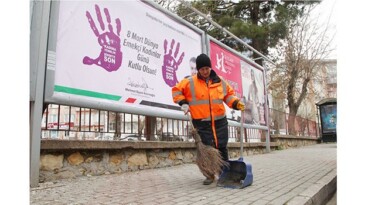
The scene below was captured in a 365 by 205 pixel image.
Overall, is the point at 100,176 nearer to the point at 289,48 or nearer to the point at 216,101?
the point at 216,101

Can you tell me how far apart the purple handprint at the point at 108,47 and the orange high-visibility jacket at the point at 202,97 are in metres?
1.21

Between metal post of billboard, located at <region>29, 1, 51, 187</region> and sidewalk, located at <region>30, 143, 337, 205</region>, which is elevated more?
metal post of billboard, located at <region>29, 1, 51, 187</region>

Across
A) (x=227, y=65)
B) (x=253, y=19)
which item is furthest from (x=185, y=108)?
(x=253, y=19)

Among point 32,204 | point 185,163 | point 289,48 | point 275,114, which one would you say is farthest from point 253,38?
point 32,204

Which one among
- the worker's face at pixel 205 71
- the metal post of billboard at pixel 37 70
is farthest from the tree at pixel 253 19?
the metal post of billboard at pixel 37 70

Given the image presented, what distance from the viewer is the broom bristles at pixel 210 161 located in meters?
4.18

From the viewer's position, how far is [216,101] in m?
4.51

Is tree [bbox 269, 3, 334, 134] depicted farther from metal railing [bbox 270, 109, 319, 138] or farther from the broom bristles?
the broom bristles

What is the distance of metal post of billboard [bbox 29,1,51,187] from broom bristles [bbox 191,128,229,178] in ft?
6.51

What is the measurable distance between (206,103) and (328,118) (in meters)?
16.5

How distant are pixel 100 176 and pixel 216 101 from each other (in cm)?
202

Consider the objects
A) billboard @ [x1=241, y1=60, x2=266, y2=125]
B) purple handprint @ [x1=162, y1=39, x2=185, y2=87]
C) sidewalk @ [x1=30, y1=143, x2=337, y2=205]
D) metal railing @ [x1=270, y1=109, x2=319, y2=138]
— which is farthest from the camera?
metal railing @ [x1=270, y1=109, x2=319, y2=138]

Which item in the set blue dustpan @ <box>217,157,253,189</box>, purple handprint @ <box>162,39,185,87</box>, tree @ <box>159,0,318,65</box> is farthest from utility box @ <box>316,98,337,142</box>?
blue dustpan @ <box>217,157,253,189</box>

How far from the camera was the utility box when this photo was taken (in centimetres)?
1883
